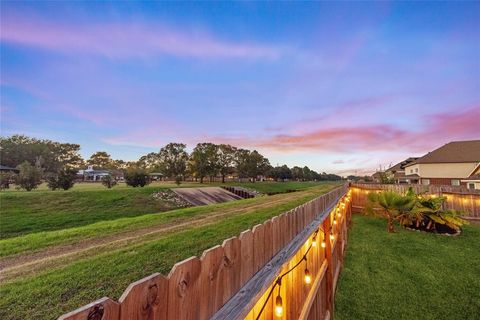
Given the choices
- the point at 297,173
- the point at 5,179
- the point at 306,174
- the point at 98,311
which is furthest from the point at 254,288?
the point at 306,174

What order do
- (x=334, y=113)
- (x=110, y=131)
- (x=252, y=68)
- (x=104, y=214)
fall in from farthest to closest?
(x=110, y=131), (x=334, y=113), (x=104, y=214), (x=252, y=68)

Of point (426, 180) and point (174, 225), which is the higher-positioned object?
point (426, 180)

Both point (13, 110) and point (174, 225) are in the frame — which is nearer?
point (174, 225)

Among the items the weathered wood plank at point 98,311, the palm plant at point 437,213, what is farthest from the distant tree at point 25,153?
the weathered wood plank at point 98,311

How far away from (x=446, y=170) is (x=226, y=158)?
50572mm

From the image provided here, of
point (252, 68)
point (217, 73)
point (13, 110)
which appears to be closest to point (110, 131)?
point (13, 110)

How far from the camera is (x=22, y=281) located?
5312 mm

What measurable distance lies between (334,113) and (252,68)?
1070 centimetres

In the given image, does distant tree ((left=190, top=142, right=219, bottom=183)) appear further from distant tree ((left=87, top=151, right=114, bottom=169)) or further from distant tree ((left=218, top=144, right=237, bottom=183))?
distant tree ((left=87, top=151, right=114, bottom=169))

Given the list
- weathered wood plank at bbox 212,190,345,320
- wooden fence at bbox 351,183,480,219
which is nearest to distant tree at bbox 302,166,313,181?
wooden fence at bbox 351,183,480,219

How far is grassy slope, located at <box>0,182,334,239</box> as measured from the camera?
14061 millimetres

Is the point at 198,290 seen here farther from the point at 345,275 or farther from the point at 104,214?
the point at 104,214

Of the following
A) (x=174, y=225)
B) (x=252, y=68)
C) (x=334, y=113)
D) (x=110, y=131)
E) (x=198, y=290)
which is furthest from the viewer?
(x=110, y=131)

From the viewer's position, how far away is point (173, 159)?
68.3 metres
